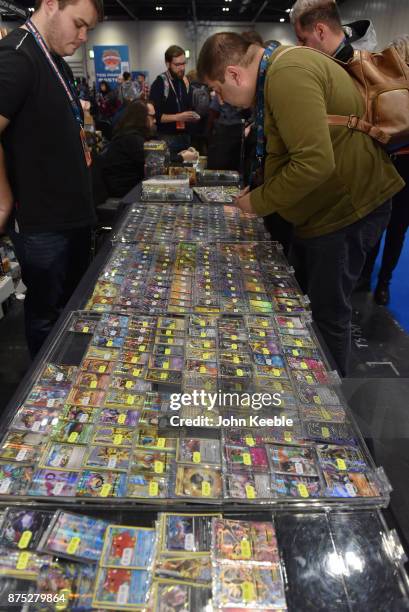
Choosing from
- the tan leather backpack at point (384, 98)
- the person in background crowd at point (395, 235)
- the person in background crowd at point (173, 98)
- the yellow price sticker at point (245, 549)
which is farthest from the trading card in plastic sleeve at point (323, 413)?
the person in background crowd at point (173, 98)

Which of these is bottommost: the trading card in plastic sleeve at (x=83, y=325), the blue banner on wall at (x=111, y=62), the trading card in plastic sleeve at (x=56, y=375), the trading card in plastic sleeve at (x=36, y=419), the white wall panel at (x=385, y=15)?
the trading card in plastic sleeve at (x=36, y=419)

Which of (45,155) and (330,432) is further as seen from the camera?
(45,155)

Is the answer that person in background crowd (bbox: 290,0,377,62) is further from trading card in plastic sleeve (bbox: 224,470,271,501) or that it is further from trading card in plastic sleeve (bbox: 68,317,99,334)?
trading card in plastic sleeve (bbox: 224,470,271,501)

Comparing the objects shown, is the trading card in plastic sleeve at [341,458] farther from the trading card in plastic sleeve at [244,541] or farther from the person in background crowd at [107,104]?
the person in background crowd at [107,104]

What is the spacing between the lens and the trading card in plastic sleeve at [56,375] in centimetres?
114

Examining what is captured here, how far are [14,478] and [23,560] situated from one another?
18 cm

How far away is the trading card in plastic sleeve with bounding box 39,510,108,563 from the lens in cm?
75

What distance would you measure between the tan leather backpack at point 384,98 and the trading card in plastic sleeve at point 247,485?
4.09 ft

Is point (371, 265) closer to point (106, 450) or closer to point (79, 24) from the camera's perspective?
point (79, 24)

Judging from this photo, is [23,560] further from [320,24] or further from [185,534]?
[320,24]

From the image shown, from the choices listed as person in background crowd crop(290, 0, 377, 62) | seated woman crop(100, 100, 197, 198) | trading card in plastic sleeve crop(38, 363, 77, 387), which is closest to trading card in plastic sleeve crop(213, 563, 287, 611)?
trading card in plastic sleeve crop(38, 363, 77, 387)

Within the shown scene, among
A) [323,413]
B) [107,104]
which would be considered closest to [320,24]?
[323,413]

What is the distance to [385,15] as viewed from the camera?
860cm

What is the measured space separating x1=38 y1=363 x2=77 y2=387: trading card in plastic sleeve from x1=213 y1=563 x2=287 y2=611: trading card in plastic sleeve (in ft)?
2.08
